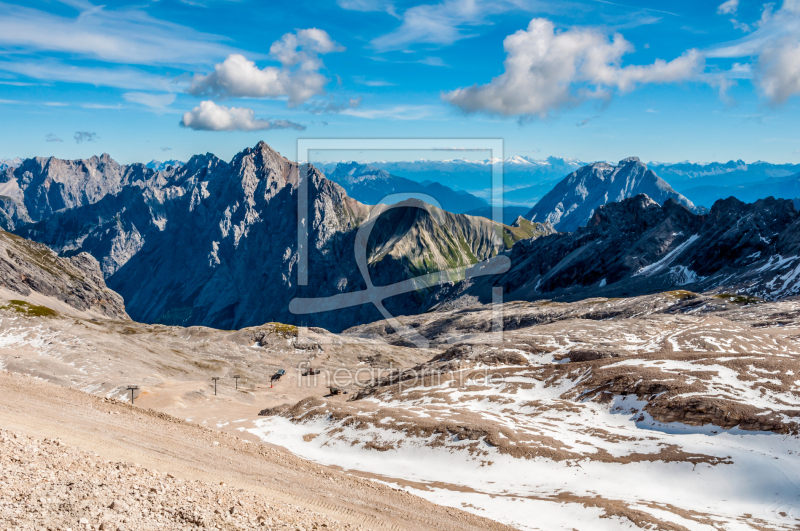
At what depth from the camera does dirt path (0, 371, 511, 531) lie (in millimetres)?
28172

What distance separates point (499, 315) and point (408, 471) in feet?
486

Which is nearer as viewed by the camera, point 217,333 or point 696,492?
point 696,492

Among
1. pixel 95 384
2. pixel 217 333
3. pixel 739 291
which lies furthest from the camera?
pixel 739 291

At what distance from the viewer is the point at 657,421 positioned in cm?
4853

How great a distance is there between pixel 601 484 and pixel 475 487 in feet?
33.1

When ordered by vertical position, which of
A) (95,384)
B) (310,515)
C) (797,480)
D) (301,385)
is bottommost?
(301,385)

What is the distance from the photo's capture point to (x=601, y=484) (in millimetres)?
39031

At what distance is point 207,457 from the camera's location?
33.8 metres

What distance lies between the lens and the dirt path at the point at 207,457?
28.2 meters

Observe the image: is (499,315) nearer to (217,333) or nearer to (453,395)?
(217,333)

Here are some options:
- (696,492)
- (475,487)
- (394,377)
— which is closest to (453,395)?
(394,377)

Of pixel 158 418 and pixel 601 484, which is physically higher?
pixel 158 418

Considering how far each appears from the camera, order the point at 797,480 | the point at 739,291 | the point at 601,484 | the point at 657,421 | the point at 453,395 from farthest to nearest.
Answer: the point at 739,291, the point at 453,395, the point at 657,421, the point at 601,484, the point at 797,480

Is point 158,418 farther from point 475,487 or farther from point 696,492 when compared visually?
point 696,492
